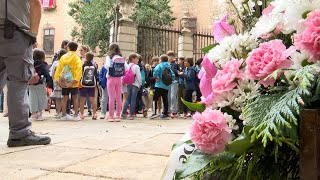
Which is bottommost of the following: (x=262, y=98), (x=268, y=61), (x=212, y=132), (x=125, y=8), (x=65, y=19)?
(x=212, y=132)

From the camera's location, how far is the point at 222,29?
158cm

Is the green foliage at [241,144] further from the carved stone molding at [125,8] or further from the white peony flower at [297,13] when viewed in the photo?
the carved stone molding at [125,8]

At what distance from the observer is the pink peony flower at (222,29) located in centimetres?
156

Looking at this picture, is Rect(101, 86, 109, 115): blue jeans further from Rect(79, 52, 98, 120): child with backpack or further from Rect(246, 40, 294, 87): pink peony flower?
Rect(246, 40, 294, 87): pink peony flower

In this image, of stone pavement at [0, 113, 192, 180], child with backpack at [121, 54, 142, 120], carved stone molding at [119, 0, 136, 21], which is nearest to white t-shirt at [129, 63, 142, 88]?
child with backpack at [121, 54, 142, 120]

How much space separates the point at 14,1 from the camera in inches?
151

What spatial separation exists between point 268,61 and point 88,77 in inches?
280

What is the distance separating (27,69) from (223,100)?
299 cm

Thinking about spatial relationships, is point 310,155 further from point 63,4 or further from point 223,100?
point 63,4

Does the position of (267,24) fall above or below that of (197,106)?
above

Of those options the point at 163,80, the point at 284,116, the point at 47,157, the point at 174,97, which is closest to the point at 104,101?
the point at 163,80

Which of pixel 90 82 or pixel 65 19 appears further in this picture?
pixel 65 19

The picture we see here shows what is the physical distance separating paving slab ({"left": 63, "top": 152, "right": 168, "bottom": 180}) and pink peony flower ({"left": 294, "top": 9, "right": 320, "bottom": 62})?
166cm

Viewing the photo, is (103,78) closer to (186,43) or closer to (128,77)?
(128,77)
